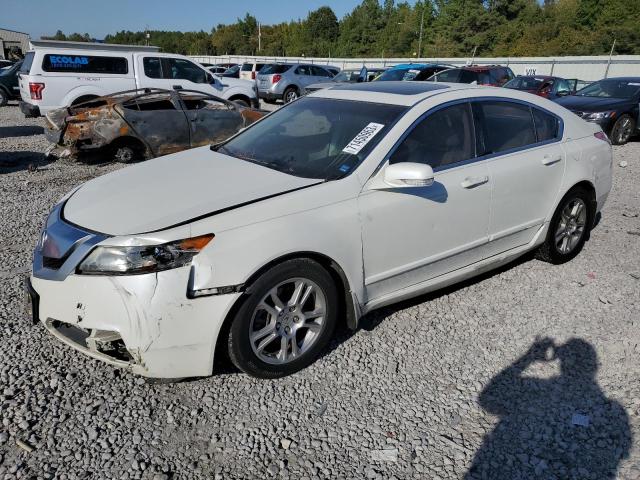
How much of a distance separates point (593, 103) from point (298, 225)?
10.9 metres

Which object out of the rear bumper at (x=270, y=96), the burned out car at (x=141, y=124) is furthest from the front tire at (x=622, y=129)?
the rear bumper at (x=270, y=96)

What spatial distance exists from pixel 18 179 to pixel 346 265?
6.80m

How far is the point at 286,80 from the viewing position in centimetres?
2002

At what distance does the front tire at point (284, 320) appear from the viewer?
8.98 feet

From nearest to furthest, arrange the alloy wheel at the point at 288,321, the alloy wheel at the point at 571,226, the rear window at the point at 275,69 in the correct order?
1. the alloy wheel at the point at 288,321
2. the alloy wheel at the point at 571,226
3. the rear window at the point at 275,69

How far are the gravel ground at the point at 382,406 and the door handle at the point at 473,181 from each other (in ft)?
3.16

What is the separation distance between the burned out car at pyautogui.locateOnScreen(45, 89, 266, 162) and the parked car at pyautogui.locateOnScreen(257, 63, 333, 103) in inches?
425

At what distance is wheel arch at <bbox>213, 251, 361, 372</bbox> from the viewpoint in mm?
2681

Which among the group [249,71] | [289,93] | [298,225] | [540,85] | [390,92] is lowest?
[289,93]

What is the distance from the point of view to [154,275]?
98.4 inches

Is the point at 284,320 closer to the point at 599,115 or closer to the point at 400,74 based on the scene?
the point at 599,115

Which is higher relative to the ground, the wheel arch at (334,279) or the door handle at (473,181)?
the door handle at (473,181)

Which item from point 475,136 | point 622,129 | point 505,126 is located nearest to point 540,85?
point 622,129

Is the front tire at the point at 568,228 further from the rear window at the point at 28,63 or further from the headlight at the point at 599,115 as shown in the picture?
the rear window at the point at 28,63
